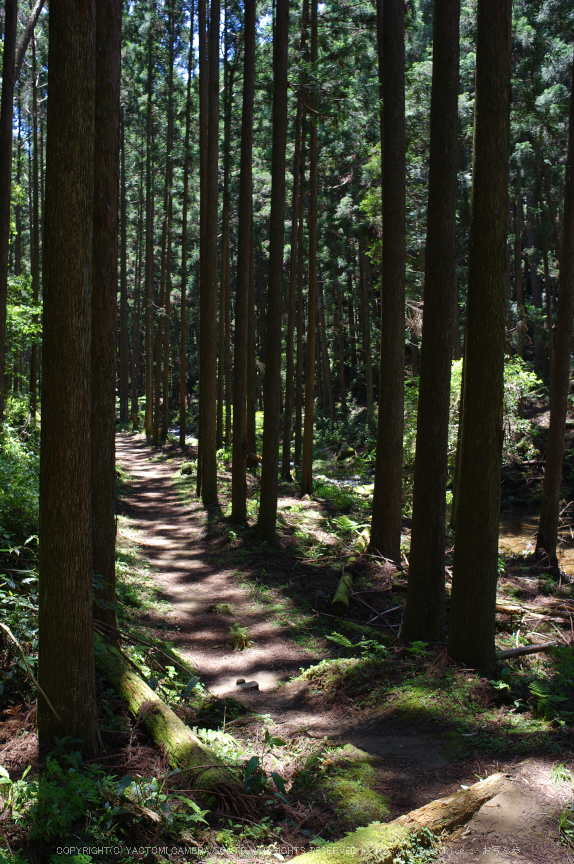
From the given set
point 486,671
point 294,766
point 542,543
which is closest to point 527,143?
point 542,543

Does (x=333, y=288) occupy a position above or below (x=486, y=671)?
above

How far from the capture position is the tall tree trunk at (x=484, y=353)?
5.23m

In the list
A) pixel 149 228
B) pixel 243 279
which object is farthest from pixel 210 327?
pixel 149 228

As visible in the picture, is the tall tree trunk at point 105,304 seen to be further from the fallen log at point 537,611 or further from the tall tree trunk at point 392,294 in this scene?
the fallen log at point 537,611

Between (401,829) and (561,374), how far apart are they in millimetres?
9263

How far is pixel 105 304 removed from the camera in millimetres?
5133

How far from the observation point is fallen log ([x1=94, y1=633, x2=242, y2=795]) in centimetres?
362

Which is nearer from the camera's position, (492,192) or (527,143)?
(492,192)

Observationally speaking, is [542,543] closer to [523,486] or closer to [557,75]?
[523,486]

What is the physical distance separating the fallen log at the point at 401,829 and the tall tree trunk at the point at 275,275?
7.88 metres

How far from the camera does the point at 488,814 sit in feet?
10.7

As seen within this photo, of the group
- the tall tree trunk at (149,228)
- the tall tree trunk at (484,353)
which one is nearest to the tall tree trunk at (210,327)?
the tall tree trunk at (484,353)

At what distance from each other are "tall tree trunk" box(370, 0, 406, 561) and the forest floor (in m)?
0.86

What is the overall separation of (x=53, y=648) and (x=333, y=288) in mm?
28587
